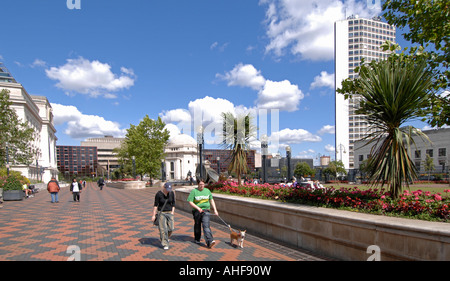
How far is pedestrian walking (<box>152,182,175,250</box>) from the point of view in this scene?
6.77 meters

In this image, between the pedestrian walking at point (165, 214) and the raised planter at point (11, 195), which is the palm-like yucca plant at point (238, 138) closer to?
the pedestrian walking at point (165, 214)

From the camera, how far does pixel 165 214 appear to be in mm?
6852

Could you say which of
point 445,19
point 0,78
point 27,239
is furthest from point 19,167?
point 445,19

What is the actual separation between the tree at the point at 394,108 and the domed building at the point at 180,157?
101 metres

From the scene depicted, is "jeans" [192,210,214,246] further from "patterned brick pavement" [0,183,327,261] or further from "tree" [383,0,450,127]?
"tree" [383,0,450,127]

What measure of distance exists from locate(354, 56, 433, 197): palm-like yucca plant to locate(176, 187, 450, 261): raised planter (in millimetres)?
1230

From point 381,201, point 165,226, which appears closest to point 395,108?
point 381,201

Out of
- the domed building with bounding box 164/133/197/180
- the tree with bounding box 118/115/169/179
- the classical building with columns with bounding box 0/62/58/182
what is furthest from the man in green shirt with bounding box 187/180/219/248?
the domed building with bounding box 164/133/197/180

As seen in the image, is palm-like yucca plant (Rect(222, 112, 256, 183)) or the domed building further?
the domed building

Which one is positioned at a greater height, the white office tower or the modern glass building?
the white office tower

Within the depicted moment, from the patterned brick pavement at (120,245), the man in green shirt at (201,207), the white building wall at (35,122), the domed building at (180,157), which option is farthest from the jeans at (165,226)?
the domed building at (180,157)

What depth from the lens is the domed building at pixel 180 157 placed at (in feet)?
350

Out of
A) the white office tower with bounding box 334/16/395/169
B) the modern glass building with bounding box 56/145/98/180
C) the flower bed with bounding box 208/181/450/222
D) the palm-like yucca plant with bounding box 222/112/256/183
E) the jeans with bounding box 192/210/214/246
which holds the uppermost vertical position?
the white office tower with bounding box 334/16/395/169
